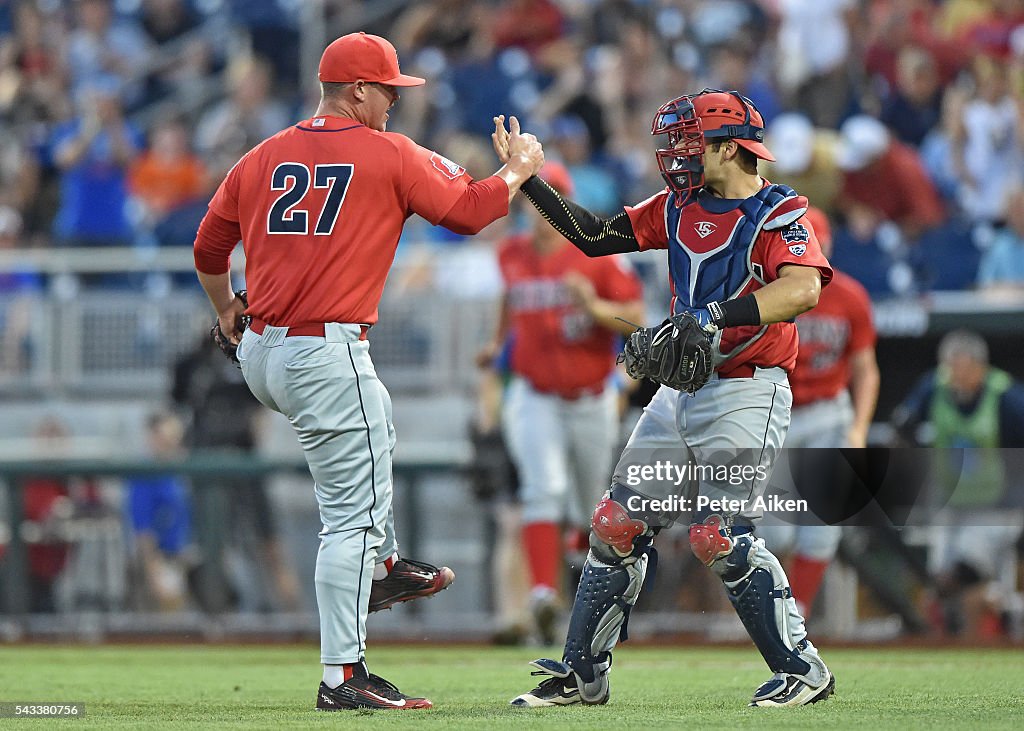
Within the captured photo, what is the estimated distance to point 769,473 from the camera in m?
5.72

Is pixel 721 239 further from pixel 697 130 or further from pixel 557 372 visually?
pixel 557 372

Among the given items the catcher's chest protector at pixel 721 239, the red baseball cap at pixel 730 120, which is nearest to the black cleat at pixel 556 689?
the catcher's chest protector at pixel 721 239

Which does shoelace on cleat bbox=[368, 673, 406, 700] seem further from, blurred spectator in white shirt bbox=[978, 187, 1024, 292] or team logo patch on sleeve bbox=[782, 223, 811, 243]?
blurred spectator in white shirt bbox=[978, 187, 1024, 292]

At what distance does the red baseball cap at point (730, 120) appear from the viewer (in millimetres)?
5684

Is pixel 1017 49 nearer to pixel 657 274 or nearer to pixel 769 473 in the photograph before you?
pixel 657 274

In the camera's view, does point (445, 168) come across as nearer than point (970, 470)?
Yes

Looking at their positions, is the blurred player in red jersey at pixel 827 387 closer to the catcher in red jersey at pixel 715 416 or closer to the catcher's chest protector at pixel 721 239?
the catcher in red jersey at pixel 715 416

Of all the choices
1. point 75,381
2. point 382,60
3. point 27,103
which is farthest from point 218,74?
point 382,60

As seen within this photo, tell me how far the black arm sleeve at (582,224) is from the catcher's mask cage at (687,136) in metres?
0.27

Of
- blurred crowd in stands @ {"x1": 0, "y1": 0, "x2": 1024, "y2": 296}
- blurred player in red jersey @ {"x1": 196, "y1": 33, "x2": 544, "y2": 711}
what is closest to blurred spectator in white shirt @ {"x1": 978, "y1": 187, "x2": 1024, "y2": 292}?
blurred crowd in stands @ {"x1": 0, "y1": 0, "x2": 1024, "y2": 296}

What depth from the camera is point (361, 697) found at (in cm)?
557

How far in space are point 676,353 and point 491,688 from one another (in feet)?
6.68

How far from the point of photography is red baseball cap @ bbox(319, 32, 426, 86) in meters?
5.82

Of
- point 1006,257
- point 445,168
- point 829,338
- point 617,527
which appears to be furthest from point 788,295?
point 1006,257
